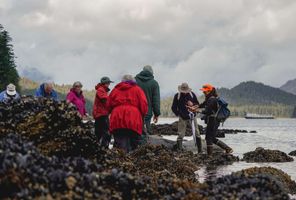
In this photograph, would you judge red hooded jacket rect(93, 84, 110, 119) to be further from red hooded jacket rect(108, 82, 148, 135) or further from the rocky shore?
the rocky shore

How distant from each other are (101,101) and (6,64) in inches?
3061

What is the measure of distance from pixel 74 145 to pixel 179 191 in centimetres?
171

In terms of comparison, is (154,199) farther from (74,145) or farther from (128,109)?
(128,109)

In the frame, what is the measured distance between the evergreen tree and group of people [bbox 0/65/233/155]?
7060 centimetres

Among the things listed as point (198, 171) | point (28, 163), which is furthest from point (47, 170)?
point (198, 171)

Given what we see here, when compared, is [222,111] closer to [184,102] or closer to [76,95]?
[184,102]

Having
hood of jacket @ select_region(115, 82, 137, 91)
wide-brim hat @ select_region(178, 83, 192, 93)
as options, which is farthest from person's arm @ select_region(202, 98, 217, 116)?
hood of jacket @ select_region(115, 82, 137, 91)

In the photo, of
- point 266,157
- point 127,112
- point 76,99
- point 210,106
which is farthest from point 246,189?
point 266,157

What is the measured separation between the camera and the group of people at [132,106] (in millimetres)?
14578

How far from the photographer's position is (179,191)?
19.0 ft

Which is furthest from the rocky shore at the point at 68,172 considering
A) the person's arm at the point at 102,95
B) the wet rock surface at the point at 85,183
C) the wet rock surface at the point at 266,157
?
the wet rock surface at the point at 266,157

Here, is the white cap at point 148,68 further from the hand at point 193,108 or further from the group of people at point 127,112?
the group of people at point 127,112

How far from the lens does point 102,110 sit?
1894 centimetres

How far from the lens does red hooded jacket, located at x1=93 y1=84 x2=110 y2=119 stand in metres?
18.5
